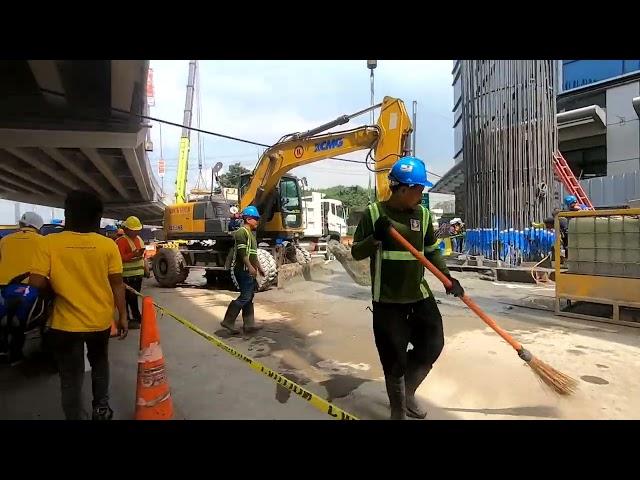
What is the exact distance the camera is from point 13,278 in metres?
3.84

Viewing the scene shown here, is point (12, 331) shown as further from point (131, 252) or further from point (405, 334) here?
point (405, 334)

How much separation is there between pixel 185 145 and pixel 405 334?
2804 cm

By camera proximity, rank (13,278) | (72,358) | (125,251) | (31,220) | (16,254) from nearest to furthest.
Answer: (72,358), (13,278), (16,254), (31,220), (125,251)

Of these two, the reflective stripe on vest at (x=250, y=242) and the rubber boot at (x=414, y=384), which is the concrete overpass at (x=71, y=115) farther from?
the rubber boot at (x=414, y=384)

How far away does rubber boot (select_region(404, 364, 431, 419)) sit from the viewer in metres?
2.88

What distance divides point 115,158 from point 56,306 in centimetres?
955

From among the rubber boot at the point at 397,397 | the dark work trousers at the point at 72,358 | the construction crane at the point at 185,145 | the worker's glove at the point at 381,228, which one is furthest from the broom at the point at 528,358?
the construction crane at the point at 185,145

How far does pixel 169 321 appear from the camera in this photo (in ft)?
21.1

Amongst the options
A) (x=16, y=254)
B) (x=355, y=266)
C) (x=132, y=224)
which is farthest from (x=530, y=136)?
(x=16, y=254)

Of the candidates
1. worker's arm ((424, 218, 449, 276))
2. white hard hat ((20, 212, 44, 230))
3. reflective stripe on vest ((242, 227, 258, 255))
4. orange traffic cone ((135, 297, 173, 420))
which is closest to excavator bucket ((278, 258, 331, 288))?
reflective stripe on vest ((242, 227, 258, 255))

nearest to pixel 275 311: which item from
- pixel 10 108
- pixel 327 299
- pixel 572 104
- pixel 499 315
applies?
pixel 327 299

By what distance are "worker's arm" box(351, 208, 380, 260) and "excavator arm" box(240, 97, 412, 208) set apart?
3.77 meters

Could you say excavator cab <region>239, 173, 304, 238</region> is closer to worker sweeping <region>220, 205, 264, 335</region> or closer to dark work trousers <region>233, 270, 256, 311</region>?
worker sweeping <region>220, 205, 264, 335</region>

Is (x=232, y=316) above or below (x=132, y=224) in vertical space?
below
